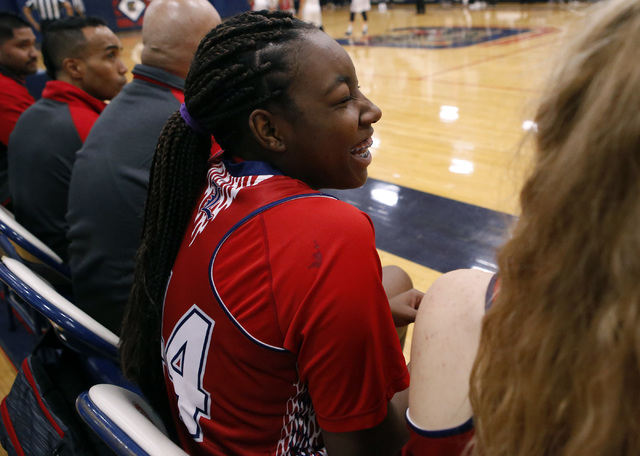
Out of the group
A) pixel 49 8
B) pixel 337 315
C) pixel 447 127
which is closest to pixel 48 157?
pixel 337 315

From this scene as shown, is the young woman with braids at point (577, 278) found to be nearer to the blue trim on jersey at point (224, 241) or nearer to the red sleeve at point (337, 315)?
the red sleeve at point (337, 315)

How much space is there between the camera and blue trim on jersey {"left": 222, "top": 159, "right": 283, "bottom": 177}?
89cm

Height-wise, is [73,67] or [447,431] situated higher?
[73,67]

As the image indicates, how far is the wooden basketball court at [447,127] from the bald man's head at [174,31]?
1.13 m

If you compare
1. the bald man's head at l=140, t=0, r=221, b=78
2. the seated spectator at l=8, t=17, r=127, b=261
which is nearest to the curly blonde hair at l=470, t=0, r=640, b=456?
the bald man's head at l=140, t=0, r=221, b=78

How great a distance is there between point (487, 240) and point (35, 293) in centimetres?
212

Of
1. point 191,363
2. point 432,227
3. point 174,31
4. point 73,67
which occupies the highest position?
point 174,31

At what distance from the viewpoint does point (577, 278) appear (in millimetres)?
446

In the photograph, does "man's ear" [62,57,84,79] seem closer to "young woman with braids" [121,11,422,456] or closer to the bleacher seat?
"young woman with braids" [121,11,422,456]

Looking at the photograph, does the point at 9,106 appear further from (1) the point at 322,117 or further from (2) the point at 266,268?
(2) the point at 266,268

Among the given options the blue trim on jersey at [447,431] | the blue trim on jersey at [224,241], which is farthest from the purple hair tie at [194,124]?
the blue trim on jersey at [447,431]

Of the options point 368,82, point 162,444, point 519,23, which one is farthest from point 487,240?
point 519,23

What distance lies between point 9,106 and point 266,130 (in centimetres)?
231

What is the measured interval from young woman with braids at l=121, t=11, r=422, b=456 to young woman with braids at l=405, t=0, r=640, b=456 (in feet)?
0.81
